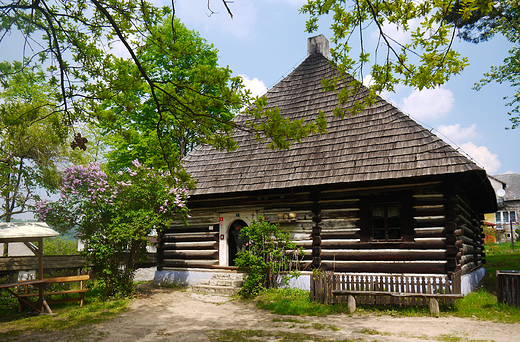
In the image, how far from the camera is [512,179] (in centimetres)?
3791

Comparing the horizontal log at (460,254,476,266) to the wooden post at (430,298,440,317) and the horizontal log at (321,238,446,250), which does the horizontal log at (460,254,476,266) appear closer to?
the horizontal log at (321,238,446,250)

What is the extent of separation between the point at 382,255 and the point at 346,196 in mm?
1718

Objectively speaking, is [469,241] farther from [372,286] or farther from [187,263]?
[187,263]

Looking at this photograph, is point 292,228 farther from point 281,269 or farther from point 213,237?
point 213,237

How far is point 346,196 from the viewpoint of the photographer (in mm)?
10008

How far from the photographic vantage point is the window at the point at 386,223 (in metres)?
9.49

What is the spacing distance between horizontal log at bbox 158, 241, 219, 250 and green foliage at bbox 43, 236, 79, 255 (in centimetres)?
779

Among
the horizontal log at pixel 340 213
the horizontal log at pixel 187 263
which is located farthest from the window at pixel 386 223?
the horizontal log at pixel 187 263

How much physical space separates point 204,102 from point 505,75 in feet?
50.9

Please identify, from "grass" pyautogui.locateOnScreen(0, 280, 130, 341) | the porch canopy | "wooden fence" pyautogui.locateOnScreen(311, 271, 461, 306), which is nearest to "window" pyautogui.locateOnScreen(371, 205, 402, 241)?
"wooden fence" pyautogui.locateOnScreen(311, 271, 461, 306)

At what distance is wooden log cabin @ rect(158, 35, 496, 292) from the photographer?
894cm

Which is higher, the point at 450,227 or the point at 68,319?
the point at 450,227

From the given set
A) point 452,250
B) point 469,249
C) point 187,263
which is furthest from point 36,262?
point 469,249

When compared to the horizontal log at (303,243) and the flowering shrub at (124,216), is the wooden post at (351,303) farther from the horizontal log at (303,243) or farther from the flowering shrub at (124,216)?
the flowering shrub at (124,216)
